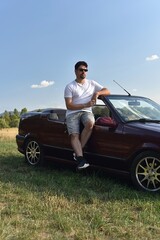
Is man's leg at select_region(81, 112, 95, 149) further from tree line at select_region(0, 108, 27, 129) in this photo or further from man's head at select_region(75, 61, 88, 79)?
tree line at select_region(0, 108, 27, 129)

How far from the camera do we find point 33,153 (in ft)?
24.4

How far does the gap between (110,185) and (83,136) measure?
3.03ft

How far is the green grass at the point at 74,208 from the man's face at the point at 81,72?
1.68 meters

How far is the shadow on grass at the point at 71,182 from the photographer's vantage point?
16.8 ft

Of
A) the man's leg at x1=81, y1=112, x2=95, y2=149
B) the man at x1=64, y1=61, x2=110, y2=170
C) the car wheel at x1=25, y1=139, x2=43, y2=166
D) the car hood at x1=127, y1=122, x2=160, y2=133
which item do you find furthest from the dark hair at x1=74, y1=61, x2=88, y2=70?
the car wheel at x1=25, y1=139, x2=43, y2=166

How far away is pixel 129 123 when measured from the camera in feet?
18.9

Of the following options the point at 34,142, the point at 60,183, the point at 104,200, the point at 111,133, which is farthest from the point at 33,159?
the point at 104,200

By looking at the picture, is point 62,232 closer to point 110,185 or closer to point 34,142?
point 110,185

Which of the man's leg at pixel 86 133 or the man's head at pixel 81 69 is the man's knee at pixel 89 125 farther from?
the man's head at pixel 81 69

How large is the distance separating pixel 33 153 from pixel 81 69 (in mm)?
2118

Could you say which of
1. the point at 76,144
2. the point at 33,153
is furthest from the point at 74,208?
the point at 33,153

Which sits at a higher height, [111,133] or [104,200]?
[111,133]

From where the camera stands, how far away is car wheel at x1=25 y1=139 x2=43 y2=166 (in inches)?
286

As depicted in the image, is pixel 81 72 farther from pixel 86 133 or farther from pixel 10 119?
pixel 10 119
